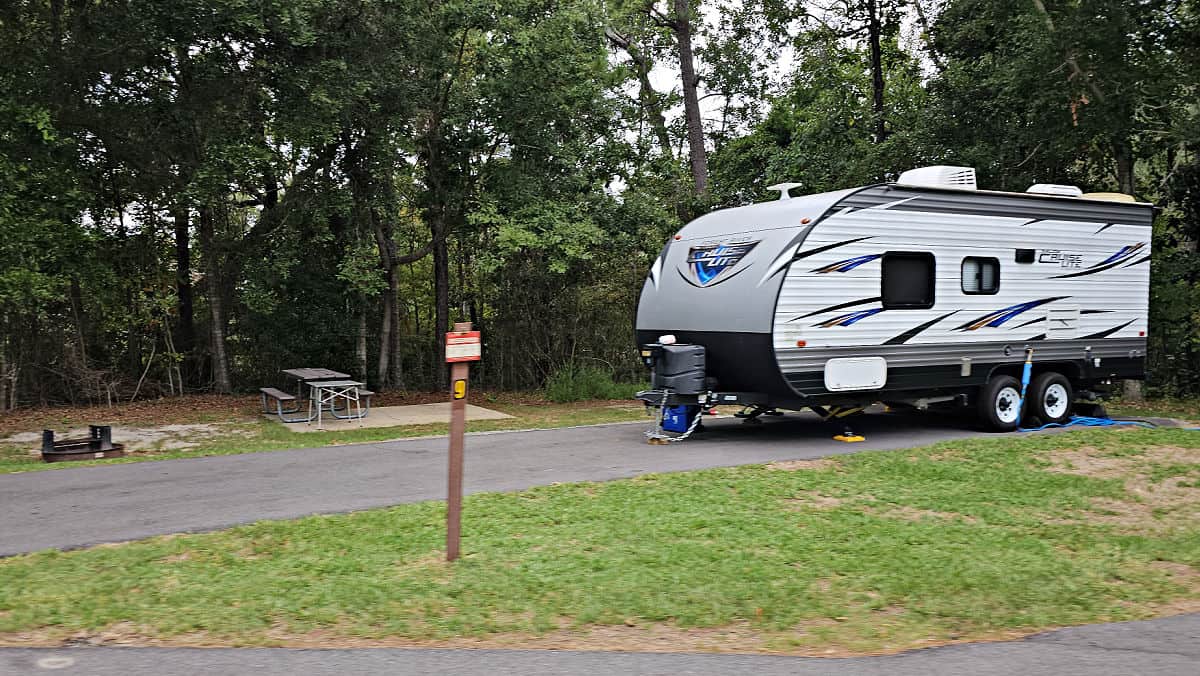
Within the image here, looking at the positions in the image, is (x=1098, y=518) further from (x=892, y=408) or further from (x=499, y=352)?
(x=499, y=352)

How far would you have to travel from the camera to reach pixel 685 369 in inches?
427

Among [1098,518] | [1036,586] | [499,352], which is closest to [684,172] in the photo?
[499,352]

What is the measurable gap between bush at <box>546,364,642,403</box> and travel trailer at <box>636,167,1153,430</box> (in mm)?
5486

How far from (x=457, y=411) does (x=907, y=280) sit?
7.25 m

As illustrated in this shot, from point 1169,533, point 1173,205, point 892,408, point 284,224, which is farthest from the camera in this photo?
point 1173,205

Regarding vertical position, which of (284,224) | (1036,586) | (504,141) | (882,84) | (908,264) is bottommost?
(1036,586)

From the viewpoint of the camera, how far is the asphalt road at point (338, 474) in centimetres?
701

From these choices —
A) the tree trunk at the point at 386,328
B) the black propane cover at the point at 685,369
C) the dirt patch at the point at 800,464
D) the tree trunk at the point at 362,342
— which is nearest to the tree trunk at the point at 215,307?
the tree trunk at the point at 362,342

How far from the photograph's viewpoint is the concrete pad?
1349 centimetres

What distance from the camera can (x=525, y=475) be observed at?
28.7 feet

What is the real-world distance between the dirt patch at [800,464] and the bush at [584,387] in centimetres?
868

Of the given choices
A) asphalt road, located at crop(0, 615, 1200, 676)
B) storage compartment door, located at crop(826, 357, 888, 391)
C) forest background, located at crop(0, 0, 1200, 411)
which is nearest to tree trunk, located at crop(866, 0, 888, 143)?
forest background, located at crop(0, 0, 1200, 411)

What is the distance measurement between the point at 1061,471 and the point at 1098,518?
5.56 feet

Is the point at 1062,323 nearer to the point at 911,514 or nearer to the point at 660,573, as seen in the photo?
the point at 911,514
